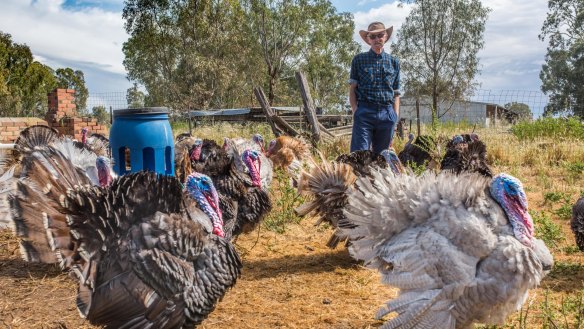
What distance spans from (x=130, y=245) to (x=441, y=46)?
28107 millimetres

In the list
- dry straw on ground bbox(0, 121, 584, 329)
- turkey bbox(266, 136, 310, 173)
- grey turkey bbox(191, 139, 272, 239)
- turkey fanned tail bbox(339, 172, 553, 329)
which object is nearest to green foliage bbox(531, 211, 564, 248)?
dry straw on ground bbox(0, 121, 584, 329)

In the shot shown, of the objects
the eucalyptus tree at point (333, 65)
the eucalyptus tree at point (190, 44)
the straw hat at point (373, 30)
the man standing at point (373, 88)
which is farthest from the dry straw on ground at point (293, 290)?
the eucalyptus tree at point (333, 65)

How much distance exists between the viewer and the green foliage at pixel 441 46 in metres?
27.3

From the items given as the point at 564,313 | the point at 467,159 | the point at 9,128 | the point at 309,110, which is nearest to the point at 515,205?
the point at 564,313

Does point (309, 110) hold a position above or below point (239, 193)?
above

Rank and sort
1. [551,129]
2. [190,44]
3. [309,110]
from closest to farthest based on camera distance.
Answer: [309,110] < [551,129] < [190,44]

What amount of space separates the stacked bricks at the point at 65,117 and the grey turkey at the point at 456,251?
9843mm

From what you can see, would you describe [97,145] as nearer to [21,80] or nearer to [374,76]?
[374,76]

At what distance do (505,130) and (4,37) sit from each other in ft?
83.6

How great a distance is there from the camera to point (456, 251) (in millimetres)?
2490

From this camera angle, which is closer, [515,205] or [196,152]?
[515,205]

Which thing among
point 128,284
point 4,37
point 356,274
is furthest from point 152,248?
point 4,37

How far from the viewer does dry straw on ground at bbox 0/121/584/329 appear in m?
3.25

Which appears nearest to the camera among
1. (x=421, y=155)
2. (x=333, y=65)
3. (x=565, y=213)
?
(x=565, y=213)
